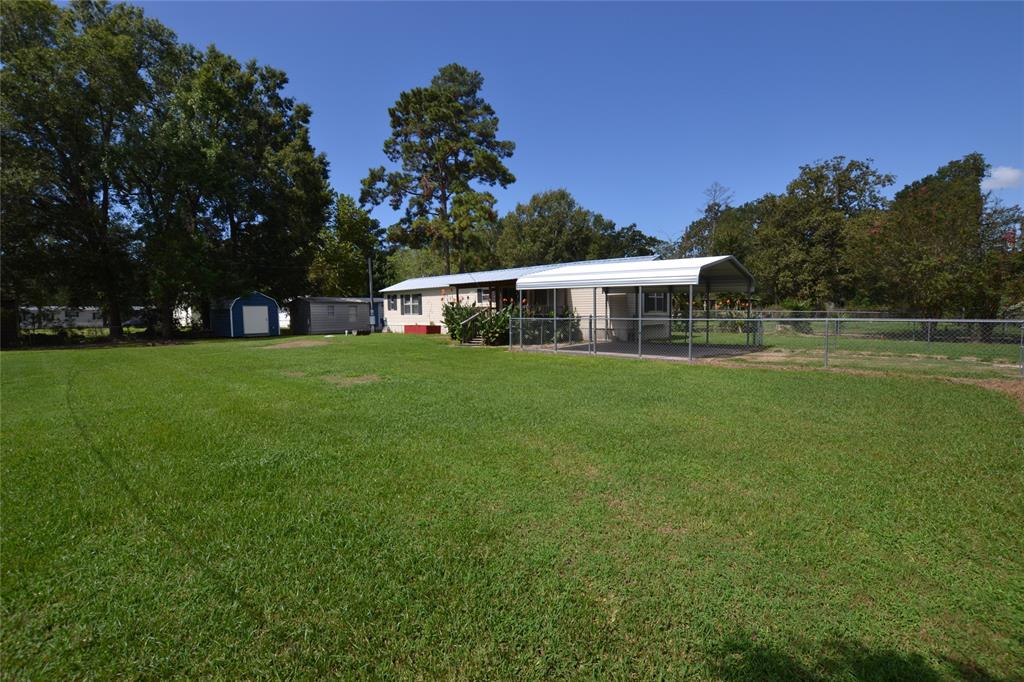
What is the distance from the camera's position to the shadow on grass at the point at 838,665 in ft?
6.48

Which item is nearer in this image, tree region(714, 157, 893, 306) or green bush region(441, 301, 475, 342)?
green bush region(441, 301, 475, 342)

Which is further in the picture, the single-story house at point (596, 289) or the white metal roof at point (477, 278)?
the white metal roof at point (477, 278)

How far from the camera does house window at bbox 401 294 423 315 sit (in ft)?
89.7

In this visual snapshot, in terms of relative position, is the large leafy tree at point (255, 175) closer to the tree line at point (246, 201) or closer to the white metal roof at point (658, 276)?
the tree line at point (246, 201)

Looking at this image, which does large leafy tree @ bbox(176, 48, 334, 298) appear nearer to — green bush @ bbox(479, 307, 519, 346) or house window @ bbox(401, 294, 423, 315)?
house window @ bbox(401, 294, 423, 315)

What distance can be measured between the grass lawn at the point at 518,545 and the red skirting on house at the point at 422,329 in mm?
19633

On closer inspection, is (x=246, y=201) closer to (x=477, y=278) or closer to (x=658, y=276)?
(x=477, y=278)

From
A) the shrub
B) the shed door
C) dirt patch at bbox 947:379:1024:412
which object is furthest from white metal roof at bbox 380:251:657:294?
dirt patch at bbox 947:379:1024:412

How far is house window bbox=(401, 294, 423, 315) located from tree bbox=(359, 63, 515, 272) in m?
7.20

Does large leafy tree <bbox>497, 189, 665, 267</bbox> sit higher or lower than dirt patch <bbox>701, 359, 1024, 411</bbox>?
higher

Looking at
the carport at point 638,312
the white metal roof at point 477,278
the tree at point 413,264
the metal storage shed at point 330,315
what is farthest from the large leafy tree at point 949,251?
the tree at point 413,264

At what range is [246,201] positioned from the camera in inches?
1082

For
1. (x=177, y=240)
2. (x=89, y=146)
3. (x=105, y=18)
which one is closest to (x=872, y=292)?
(x=177, y=240)

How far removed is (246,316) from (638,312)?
23954 mm
